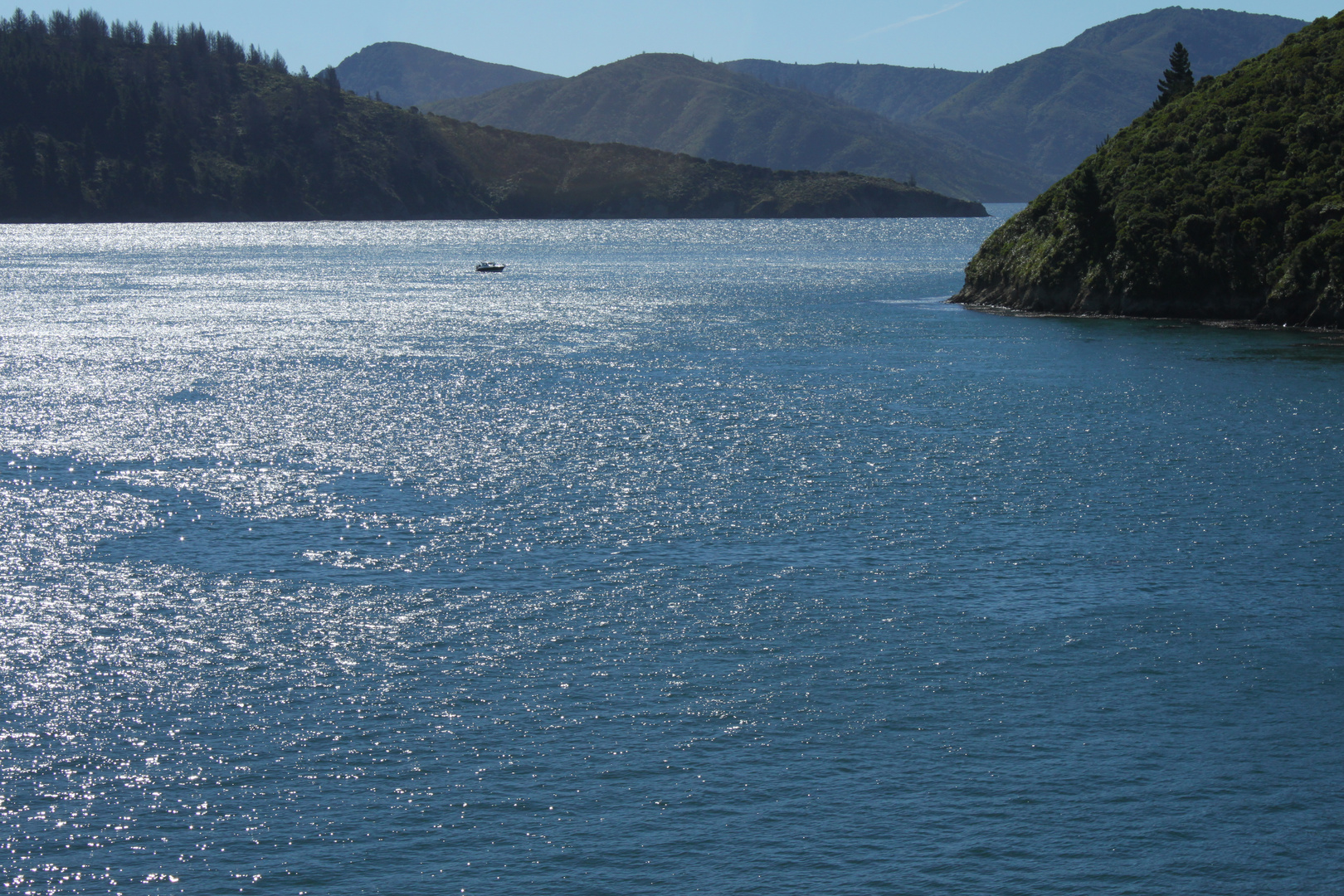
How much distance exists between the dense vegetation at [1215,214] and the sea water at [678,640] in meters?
25.9

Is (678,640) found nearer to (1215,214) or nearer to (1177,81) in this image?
(1215,214)

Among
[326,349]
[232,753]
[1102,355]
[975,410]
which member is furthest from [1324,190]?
[232,753]

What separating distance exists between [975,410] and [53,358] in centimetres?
5995

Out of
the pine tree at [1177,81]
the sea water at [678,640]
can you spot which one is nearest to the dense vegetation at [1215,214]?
the pine tree at [1177,81]

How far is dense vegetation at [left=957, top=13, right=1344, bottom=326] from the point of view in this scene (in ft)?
292

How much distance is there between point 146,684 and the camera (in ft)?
89.8

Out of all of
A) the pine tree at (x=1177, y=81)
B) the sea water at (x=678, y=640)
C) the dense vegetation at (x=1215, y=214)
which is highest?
the pine tree at (x=1177, y=81)

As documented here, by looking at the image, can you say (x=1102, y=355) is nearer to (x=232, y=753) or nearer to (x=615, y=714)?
(x=615, y=714)

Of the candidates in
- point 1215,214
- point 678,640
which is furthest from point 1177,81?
point 678,640

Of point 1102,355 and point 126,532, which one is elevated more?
point 1102,355

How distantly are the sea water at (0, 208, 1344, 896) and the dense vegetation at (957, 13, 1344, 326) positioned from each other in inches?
1020

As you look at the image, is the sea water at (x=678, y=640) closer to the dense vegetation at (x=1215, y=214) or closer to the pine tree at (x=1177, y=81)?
the dense vegetation at (x=1215, y=214)

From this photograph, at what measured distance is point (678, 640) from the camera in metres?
29.7

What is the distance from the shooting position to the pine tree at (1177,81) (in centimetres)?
12394
